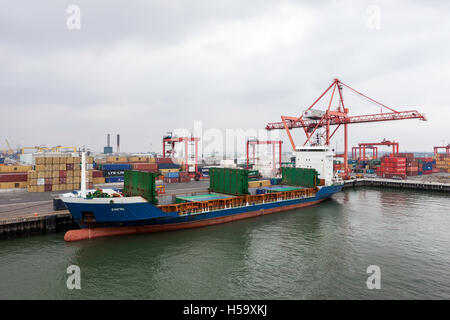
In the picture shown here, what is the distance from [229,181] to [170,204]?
786 cm

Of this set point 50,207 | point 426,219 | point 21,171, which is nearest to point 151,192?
point 50,207

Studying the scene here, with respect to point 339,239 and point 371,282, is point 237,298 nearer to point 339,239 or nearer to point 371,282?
point 371,282

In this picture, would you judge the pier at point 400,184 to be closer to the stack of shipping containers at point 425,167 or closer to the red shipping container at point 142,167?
A: the stack of shipping containers at point 425,167

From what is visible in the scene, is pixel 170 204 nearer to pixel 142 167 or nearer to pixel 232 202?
pixel 232 202

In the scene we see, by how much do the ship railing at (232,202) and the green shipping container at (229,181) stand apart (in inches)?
49.4

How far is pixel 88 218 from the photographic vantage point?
21.9 metres

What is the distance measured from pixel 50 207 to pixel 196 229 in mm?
16748

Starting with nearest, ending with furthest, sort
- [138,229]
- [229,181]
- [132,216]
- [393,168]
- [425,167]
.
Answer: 1. [132,216]
2. [138,229]
3. [229,181]
4. [393,168]
5. [425,167]

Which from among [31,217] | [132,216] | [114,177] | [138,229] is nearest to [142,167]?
[114,177]

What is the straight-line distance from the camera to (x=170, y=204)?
95.1ft

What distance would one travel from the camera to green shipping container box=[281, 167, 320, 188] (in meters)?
39.9

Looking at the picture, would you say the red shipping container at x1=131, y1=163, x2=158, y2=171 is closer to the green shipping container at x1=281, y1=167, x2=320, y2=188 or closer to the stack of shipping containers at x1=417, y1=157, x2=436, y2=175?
the green shipping container at x1=281, y1=167, x2=320, y2=188
